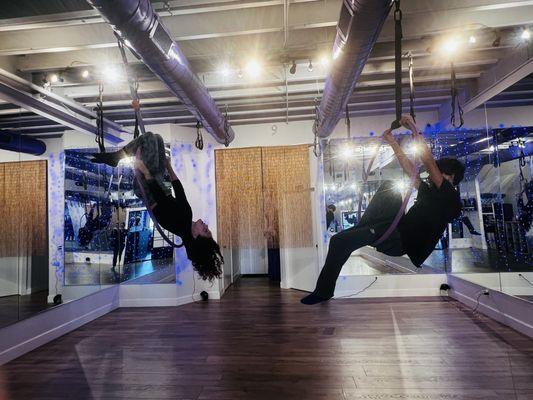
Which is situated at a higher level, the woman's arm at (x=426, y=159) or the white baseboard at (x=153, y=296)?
the woman's arm at (x=426, y=159)

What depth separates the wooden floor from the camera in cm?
242

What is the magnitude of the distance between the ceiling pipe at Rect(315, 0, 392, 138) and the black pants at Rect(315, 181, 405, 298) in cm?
103

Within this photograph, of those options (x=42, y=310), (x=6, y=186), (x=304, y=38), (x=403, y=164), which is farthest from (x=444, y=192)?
(x=42, y=310)

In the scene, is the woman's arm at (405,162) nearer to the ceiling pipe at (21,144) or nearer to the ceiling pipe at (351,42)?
the ceiling pipe at (351,42)

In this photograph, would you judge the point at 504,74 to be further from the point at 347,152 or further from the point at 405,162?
the point at 405,162

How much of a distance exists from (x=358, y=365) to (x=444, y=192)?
6.09 ft

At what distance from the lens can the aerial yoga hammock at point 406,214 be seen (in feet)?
5.53

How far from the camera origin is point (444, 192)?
5.57 ft

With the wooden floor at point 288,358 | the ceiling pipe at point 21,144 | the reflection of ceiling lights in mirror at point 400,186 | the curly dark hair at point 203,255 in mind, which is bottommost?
the wooden floor at point 288,358

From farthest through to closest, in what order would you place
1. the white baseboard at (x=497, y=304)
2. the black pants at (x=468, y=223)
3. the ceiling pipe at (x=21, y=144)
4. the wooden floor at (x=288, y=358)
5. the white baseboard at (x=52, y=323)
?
the black pants at (x=468, y=223), the white baseboard at (x=497, y=304), the white baseboard at (x=52, y=323), the ceiling pipe at (x=21, y=144), the wooden floor at (x=288, y=358)

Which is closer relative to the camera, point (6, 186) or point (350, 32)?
point (350, 32)

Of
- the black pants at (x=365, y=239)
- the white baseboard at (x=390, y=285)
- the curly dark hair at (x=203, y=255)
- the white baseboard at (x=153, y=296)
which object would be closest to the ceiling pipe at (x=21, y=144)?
the curly dark hair at (x=203, y=255)

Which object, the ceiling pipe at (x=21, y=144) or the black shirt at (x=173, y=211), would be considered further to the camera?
the ceiling pipe at (x=21, y=144)

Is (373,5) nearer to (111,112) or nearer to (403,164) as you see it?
(403,164)
